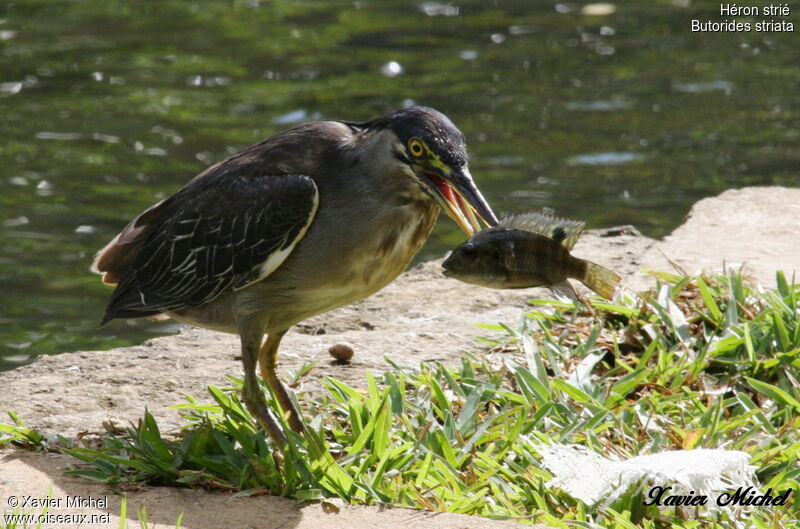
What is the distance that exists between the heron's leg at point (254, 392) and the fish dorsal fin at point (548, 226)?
1.23m

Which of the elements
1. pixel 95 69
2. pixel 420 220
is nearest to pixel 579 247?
pixel 420 220

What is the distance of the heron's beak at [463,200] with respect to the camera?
452 cm

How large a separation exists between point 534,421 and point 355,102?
294 inches

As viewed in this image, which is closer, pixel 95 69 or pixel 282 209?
pixel 282 209

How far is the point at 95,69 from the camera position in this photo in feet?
42.5

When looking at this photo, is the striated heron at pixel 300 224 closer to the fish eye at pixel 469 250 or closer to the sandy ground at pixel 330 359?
the fish eye at pixel 469 250

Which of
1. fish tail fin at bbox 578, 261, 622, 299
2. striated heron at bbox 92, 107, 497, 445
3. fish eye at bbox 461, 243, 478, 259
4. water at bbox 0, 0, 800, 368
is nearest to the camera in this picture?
fish eye at bbox 461, 243, 478, 259

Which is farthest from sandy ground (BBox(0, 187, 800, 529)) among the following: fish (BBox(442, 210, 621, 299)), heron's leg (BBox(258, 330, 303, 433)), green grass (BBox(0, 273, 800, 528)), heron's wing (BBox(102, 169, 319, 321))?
fish (BBox(442, 210, 621, 299))

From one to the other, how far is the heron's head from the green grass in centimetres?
91

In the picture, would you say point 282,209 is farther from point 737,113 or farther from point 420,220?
point 737,113

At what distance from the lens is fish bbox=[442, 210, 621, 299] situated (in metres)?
4.37

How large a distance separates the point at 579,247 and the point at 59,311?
11.8 ft
